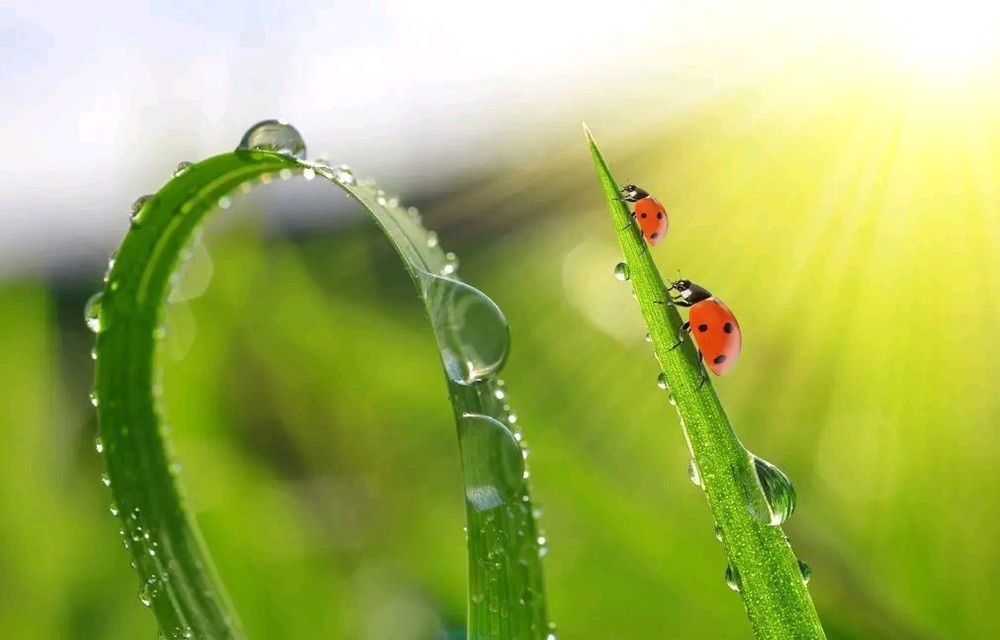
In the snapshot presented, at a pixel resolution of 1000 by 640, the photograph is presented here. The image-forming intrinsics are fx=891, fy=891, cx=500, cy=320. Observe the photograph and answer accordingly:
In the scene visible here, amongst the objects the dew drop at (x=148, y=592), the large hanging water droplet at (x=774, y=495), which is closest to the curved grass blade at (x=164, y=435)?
the dew drop at (x=148, y=592)

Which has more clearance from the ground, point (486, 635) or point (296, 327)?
point (296, 327)

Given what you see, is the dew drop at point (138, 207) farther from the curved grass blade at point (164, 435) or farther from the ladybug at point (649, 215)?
the ladybug at point (649, 215)

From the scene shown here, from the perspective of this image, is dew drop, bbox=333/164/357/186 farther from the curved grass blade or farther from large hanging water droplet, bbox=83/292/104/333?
large hanging water droplet, bbox=83/292/104/333

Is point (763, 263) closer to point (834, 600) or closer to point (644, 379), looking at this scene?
point (644, 379)

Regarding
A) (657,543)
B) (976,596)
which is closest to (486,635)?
(657,543)

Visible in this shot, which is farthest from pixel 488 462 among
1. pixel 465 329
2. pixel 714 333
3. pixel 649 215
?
pixel 649 215

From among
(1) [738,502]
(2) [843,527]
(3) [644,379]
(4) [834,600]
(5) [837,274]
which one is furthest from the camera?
(5) [837,274]
